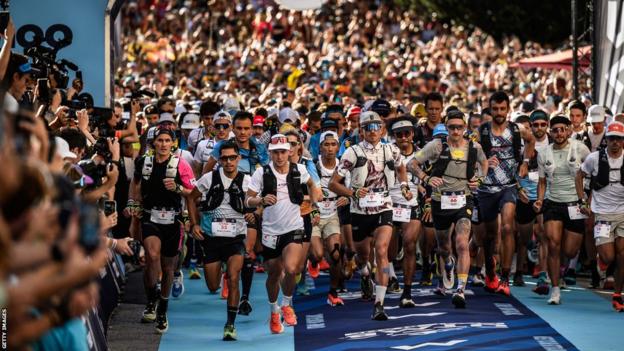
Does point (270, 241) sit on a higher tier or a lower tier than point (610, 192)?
lower

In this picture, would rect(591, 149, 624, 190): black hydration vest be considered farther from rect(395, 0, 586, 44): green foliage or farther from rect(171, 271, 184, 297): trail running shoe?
rect(395, 0, 586, 44): green foliage

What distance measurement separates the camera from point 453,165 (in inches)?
587

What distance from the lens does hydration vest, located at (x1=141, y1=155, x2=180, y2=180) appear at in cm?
1360

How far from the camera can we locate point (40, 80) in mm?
11172

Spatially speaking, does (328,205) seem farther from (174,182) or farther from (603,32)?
(603,32)

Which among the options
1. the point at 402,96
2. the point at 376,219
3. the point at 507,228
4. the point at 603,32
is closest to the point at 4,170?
the point at 376,219

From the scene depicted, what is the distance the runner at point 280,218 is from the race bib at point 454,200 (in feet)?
6.55

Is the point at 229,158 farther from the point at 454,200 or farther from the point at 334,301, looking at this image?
the point at 454,200

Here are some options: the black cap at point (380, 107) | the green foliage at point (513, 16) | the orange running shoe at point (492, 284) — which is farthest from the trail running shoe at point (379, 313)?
the green foliage at point (513, 16)

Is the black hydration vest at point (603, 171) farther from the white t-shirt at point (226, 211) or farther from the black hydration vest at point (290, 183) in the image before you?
the white t-shirt at point (226, 211)

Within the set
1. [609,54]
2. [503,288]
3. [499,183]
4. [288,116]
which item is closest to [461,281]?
[503,288]

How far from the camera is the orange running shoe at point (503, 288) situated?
51.7 feet

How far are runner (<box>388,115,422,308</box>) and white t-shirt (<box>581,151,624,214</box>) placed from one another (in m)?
1.98

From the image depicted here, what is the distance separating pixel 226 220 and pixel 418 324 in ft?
7.18
